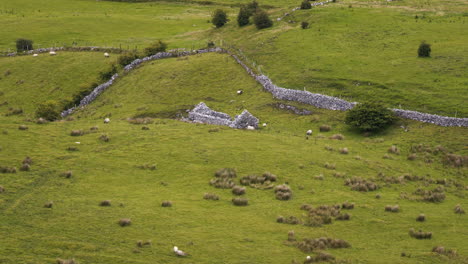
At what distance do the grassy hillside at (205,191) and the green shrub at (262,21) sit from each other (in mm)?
35809

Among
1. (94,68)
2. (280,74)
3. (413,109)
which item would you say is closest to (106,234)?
(413,109)

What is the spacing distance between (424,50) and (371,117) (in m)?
22.5

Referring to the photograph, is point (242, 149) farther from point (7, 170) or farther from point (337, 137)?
point (7, 170)

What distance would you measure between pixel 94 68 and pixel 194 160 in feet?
167

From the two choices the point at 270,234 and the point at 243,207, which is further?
the point at 243,207

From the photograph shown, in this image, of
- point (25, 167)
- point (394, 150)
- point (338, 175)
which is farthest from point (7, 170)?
point (394, 150)

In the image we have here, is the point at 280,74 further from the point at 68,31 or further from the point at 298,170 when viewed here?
the point at 68,31

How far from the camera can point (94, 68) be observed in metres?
92.6

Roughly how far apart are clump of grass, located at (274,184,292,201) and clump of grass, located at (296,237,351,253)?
25.7 feet

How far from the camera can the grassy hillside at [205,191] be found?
103 feet

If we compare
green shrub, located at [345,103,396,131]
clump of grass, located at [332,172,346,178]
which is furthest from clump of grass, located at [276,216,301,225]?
green shrub, located at [345,103,396,131]

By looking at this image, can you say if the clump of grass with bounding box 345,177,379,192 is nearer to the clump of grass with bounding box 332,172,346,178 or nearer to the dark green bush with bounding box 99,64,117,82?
the clump of grass with bounding box 332,172,346,178

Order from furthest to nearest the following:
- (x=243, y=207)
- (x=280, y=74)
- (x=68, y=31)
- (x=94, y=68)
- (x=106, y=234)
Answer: (x=68, y=31) < (x=94, y=68) < (x=280, y=74) < (x=243, y=207) < (x=106, y=234)

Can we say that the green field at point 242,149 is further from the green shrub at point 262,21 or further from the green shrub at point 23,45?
the green shrub at point 23,45
